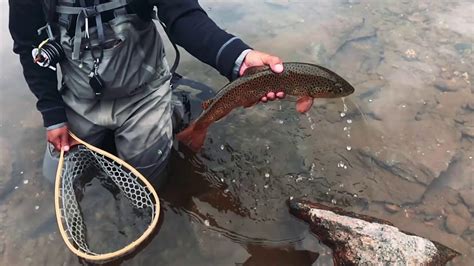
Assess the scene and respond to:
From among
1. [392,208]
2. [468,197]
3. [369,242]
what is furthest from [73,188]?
[468,197]

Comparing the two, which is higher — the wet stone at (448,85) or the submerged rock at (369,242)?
the wet stone at (448,85)

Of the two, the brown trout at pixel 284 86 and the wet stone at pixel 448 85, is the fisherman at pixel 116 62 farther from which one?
the wet stone at pixel 448 85

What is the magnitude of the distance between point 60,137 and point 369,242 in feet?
8.50

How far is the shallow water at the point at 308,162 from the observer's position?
12.4ft

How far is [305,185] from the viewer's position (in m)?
4.19

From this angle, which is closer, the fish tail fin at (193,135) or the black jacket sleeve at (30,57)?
the black jacket sleeve at (30,57)

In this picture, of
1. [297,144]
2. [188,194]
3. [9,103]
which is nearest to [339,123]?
[297,144]

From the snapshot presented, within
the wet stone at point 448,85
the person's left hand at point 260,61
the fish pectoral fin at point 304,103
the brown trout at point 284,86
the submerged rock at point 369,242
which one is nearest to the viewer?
the person's left hand at point 260,61

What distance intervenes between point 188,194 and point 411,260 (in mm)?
2026

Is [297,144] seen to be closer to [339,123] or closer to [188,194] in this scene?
[339,123]

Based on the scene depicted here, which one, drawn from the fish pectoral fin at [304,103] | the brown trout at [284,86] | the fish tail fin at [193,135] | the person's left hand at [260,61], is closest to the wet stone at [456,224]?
the brown trout at [284,86]

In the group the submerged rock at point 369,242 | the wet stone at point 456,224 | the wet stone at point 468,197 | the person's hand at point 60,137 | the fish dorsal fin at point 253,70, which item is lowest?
the wet stone at point 456,224

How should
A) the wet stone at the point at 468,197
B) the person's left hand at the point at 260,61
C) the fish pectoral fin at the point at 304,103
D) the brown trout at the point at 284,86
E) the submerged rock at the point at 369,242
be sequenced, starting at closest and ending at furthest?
the person's left hand at the point at 260,61 < the submerged rock at the point at 369,242 < the brown trout at the point at 284,86 < the fish pectoral fin at the point at 304,103 < the wet stone at the point at 468,197

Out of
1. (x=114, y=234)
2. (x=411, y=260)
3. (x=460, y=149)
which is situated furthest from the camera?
(x=460, y=149)
